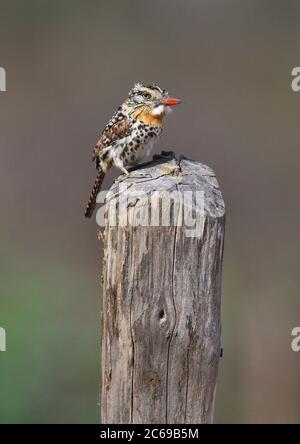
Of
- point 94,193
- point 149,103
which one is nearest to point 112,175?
point 94,193

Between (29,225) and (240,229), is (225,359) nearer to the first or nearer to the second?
(240,229)

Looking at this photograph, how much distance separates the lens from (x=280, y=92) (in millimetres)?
10836

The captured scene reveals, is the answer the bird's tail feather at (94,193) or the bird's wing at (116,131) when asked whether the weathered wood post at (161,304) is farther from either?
the bird's tail feather at (94,193)

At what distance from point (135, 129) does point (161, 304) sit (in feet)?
6.95

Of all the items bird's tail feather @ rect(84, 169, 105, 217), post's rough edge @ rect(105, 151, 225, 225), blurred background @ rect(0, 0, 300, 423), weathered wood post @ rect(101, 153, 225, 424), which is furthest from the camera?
blurred background @ rect(0, 0, 300, 423)

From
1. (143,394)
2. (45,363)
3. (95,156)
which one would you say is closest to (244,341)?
(45,363)

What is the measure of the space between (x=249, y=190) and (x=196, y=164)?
4.92 metres

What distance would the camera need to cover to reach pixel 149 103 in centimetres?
532

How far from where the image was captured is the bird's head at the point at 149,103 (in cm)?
530

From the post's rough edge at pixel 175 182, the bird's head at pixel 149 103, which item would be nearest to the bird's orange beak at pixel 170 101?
the bird's head at pixel 149 103

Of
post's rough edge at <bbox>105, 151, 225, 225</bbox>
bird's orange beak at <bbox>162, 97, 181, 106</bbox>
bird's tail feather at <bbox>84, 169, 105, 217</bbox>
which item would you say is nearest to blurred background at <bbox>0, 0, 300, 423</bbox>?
bird's tail feather at <bbox>84, 169, 105, 217</bbox>

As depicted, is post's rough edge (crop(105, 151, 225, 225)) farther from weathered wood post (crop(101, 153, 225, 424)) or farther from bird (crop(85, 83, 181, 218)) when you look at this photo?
bird (crop(85, 83, 181, 218))

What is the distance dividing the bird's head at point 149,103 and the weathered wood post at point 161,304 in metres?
1.75

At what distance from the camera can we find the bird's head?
5.30 m
